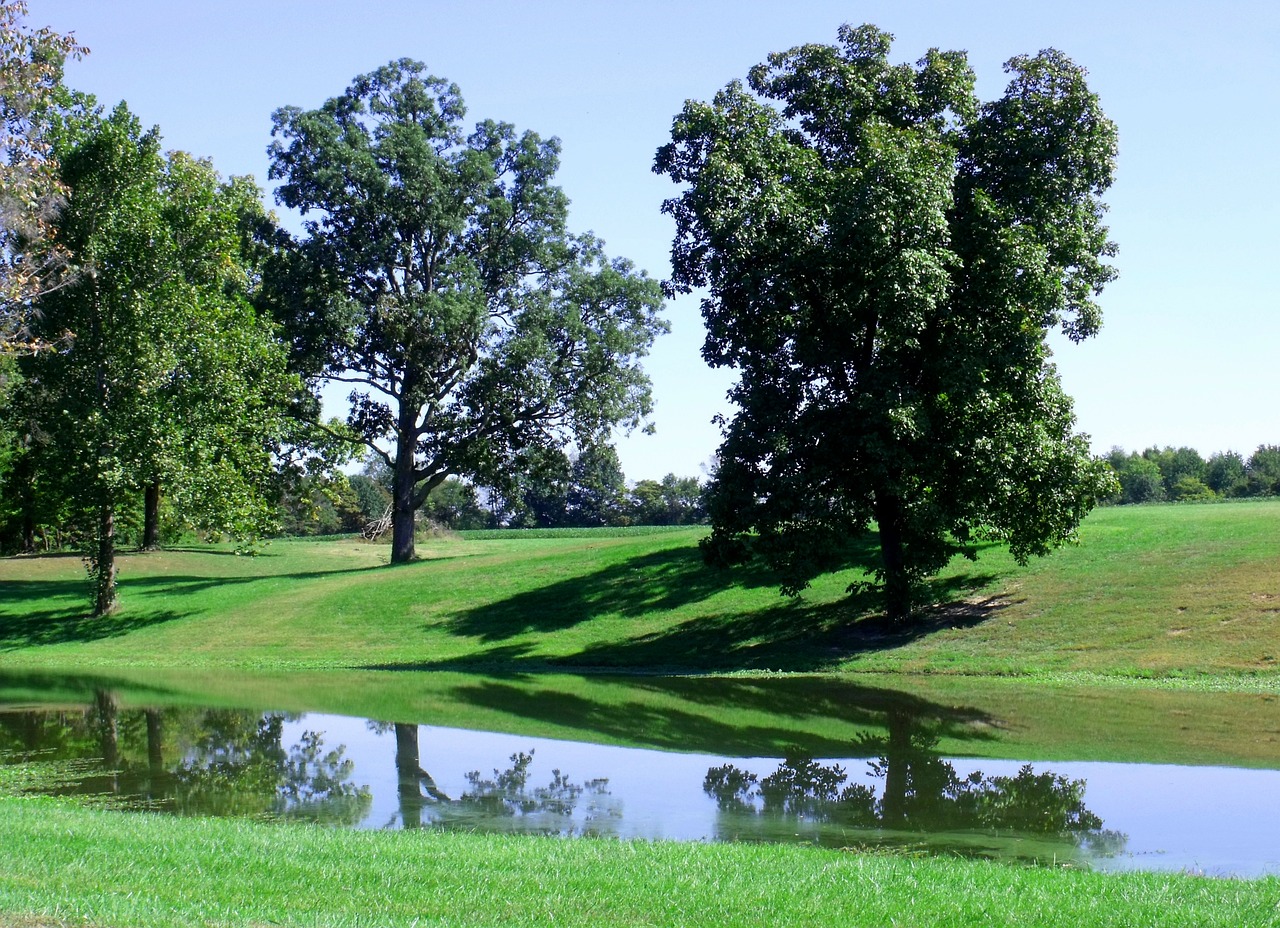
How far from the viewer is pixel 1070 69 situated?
25.7 m

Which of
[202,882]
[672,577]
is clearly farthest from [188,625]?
[202,882]

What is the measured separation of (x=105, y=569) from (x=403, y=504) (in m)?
12.5

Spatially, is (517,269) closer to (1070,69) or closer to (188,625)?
(188,625)

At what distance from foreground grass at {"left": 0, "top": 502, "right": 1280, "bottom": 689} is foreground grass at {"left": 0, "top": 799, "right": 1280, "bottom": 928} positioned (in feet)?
47.5

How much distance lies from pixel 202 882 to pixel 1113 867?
730cm

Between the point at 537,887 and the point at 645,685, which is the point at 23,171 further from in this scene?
the point at 537,887

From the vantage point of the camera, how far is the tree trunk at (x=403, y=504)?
44.6 metres

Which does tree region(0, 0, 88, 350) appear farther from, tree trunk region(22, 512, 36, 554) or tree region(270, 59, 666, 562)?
tree trunk region(22, 512, 36, 554)

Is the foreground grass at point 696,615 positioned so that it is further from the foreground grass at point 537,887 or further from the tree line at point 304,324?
the foreground grass at point 537,887

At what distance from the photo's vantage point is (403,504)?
148 feet

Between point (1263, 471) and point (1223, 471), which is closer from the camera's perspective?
point (1263, 471)

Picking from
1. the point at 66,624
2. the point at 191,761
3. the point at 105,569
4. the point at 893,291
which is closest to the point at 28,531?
the point at 105,569

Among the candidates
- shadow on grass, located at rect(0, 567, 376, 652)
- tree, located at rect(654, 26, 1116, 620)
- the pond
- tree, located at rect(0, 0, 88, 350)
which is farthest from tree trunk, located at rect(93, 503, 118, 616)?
tree, located at rect(654, 26, 1116, 620)

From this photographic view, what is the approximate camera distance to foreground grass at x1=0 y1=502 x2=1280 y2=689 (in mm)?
23719
